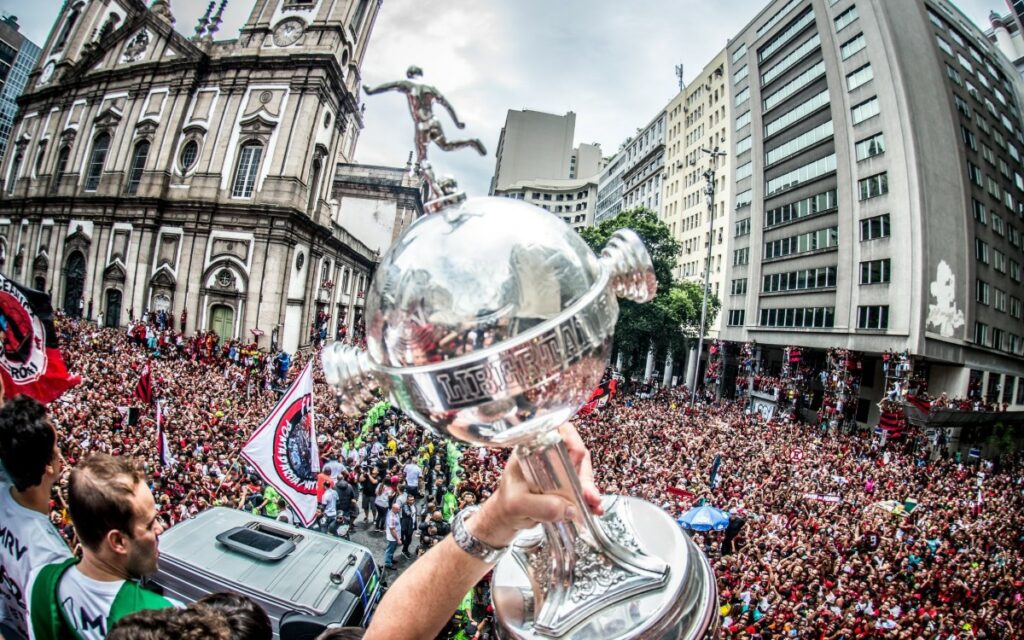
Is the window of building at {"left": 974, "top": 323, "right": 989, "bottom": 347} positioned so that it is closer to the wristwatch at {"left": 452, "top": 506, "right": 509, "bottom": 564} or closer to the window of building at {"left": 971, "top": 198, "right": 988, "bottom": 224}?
the window of building at {"left": 971, "top": 198, "right": 988, "bottom": 224}

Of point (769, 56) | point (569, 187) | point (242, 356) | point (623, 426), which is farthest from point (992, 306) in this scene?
point (569, 187)

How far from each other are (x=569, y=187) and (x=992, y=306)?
6220 cm

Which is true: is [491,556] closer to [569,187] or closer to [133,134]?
[133,134]

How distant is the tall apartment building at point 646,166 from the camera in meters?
53.8

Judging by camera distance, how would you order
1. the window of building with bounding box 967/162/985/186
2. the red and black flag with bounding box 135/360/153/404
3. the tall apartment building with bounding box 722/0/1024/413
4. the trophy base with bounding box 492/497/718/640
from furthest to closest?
the window of building with bounding box 967/162/985/186, the tall apartment building with bounding box 722/0/1024/413, the red and black flag with bounding box 135/360/153/404, the trophy base with bounding box 492/497/718/640

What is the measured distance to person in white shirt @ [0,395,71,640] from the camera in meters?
2.32

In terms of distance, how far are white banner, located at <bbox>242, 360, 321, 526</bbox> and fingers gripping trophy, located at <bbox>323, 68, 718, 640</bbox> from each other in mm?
4826

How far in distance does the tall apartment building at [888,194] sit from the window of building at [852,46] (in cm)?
7

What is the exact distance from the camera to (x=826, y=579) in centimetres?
828

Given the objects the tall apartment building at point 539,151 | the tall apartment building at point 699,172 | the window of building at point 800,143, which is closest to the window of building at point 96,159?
the tall apartment building at point 699,172

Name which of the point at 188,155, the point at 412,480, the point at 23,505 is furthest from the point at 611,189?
the point at 23,505

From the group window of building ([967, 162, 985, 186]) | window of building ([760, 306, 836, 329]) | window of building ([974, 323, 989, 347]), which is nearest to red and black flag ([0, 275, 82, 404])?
window of building ([760, 306, 836, 329])

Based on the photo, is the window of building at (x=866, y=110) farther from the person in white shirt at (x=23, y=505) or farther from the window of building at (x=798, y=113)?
the person in white shirt at (x=23, y=505)

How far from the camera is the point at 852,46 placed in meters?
28.3
